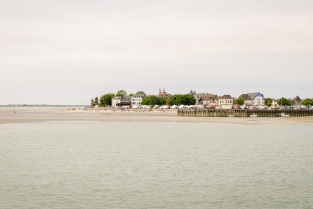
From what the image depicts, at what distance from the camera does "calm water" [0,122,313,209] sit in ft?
52.0

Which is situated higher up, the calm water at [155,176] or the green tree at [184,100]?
the green tree at [184,100]

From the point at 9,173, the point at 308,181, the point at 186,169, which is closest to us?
the point at 308,181

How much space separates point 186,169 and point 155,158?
16.3 ft

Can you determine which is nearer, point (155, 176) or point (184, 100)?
point (155, 176)

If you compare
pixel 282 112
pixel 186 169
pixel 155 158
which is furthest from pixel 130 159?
pixel 282 112

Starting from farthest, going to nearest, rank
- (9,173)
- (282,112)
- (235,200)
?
(282,112) < (9,173) < (235,200)

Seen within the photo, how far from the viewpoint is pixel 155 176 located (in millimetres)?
21062

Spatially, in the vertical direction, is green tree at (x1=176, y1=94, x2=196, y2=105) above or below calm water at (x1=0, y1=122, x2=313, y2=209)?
above

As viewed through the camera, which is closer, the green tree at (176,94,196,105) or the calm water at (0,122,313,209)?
the calm water at (0,122,313,209)

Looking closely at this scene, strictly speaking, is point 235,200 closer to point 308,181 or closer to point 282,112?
point 308,181

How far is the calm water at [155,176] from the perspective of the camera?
52.0ft

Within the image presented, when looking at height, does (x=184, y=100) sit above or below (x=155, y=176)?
above

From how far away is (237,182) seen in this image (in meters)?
19.5

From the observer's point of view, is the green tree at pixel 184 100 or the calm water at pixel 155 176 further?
the green tree at pixel 184 100
